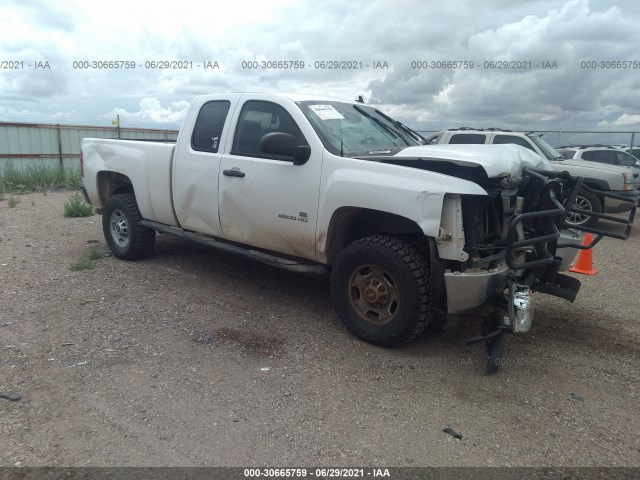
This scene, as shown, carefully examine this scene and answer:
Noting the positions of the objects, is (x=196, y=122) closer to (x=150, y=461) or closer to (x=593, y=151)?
(x=150, y=461)

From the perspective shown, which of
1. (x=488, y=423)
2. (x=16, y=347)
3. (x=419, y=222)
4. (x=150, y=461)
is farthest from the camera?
(x=16, y=347)

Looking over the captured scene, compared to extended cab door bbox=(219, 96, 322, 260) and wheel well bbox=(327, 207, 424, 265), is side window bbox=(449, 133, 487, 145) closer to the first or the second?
extended cab door bbox=(219, 96, 322, 260)

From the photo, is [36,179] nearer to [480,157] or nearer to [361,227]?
[361,227]

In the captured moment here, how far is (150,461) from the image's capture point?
8.94 feet

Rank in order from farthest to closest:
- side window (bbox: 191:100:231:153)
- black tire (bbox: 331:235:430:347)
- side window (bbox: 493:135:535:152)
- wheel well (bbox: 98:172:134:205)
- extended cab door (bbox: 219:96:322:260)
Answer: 1. side window (bbox: 493:135:535:152)
2. wheel well (bbox: 98:172:134:205)
3. side window (bbox: 191:100:231:153)
4. extended cab door (bbox: 219:96:322:260)
5. black tire (bbox: 331:235:430:347)

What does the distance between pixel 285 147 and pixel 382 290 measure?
4.59 ft

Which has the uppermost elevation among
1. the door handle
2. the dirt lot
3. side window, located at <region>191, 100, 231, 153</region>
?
side window, located at <region>191, 100, 231, 153</region>

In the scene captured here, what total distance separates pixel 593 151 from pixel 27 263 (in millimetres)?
12362

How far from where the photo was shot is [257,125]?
195 inches

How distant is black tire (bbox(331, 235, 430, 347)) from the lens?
382cm

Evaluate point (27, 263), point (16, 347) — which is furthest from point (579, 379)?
point (27, 263)

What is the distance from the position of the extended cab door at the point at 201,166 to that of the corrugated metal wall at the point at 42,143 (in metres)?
10.4

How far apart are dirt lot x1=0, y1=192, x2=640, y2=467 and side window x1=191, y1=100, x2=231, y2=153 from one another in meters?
1.50

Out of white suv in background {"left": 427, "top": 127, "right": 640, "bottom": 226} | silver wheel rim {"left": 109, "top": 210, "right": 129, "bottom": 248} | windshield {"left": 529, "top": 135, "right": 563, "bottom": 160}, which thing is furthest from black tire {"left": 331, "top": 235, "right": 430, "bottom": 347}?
windshield {"left": 529, "top": 135, "right": 563, "bottom": 160}
